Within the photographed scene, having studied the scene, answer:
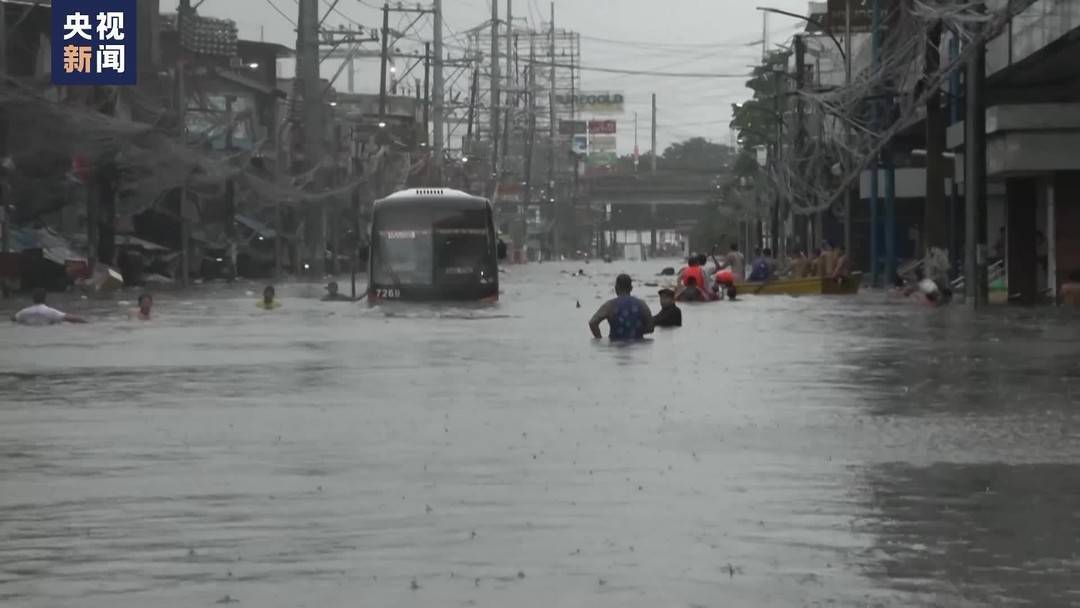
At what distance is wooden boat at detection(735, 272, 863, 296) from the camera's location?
62.8 meters

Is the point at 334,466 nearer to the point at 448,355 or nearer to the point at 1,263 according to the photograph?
the point at 448,355

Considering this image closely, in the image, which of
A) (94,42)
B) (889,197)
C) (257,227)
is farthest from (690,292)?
(257,227)

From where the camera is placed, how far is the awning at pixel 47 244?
245 feet

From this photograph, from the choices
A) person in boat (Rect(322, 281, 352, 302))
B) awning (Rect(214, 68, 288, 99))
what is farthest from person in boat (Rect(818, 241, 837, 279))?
awning (Rect(214, 68, 288, 99))

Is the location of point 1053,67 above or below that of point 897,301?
above

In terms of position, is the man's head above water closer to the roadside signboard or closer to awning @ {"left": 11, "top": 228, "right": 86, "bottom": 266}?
awning @ {"left": 11, "top": 228, "right": 86, "bottom": 266}

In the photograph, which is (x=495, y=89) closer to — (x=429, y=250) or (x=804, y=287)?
(x=804, y=287)

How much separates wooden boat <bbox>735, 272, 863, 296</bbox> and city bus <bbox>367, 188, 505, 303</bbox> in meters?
8.91

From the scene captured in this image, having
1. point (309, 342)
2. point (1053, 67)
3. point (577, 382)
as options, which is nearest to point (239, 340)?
point (309, 342)

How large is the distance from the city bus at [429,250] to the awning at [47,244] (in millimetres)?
→ 20153

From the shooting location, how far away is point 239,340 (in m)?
37.2

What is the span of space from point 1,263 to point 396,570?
57557 millimetres

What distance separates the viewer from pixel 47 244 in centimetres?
7675

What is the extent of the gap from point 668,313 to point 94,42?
27.0m
